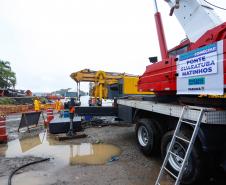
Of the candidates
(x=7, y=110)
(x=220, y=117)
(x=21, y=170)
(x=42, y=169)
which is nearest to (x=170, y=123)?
(x=220, y=117)

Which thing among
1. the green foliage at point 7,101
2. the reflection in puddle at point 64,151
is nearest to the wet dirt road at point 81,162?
the reflection in puddle at point 64,151

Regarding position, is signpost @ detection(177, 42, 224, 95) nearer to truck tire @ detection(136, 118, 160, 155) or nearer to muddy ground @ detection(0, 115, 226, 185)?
truck tire @ detection(136, 118, 160, 155)

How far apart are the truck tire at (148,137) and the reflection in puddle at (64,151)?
781 millimetres

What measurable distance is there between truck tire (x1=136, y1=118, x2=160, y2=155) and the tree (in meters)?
41.9

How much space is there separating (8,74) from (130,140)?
137 feet

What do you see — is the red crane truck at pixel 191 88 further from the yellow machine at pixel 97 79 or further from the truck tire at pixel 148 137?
the yellow machine at pixel 97 79

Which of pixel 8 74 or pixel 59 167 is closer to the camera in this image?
pixel 59 167

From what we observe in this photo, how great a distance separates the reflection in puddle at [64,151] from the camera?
587 cm

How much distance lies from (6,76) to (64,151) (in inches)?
1633

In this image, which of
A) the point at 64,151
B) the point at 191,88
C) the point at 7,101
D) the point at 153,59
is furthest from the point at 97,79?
the point at 7,101

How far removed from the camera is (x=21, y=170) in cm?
509

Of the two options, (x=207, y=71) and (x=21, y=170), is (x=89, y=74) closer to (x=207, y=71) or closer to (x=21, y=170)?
(x=21, y=170)

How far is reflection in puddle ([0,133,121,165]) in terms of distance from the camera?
587cm

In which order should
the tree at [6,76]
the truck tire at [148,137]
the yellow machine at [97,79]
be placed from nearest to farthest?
1. the truck tire at [148,137]
2. the yellow machine at [97,79]
3. the tree at [6,76]
